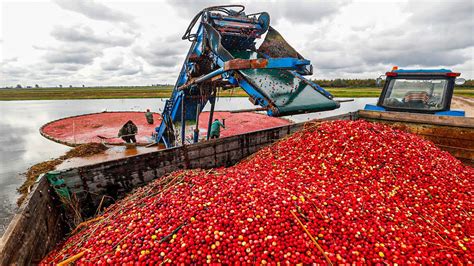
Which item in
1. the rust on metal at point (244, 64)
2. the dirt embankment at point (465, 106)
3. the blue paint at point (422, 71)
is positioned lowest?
the dirt embankment at point (465, 106)

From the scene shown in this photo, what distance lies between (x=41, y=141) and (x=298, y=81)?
1612 centimetres

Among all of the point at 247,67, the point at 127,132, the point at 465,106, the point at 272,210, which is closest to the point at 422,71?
the point at 247,67

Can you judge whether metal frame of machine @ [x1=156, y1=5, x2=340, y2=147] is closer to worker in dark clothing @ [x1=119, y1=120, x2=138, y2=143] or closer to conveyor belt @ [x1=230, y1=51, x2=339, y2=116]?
conveyor belt @ [x1=230, y1=51, x2=339, y2=116]

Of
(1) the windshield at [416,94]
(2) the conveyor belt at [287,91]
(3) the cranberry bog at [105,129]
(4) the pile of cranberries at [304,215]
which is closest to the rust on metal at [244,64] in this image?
(2) the conveyor belt at [287,91]

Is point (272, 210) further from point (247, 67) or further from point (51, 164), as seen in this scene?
point (51, 164)

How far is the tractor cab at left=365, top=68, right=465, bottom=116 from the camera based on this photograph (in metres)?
4.79

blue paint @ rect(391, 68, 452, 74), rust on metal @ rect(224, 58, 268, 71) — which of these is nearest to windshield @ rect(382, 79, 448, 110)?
blue paint @ rect(391, 68, 452, 74)

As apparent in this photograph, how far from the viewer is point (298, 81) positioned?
4102 mm

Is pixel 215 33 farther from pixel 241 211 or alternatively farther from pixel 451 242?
pixel 451 242

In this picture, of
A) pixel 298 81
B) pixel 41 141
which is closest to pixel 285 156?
pixel 298 81

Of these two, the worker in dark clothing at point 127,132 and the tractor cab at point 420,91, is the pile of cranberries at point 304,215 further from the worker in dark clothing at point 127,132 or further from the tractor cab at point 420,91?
the worker in dark clothing at point 127,132

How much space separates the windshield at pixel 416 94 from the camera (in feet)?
16.2

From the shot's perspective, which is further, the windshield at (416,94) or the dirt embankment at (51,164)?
the dirt embankment at (51,164)

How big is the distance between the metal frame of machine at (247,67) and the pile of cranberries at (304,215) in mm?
924
